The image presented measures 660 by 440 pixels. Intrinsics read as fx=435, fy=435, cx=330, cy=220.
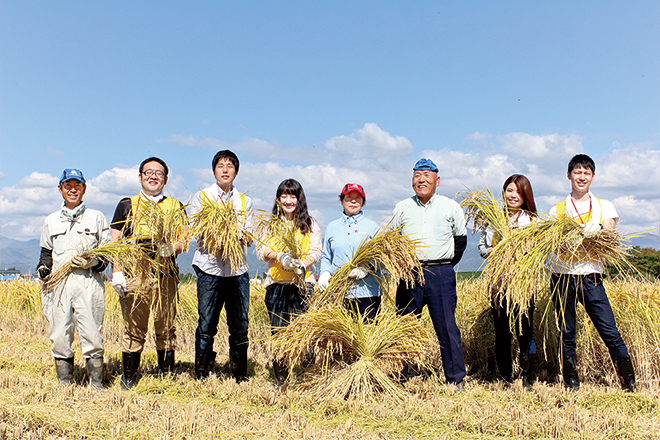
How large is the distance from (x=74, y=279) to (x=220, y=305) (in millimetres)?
1218

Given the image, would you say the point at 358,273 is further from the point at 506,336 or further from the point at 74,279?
the point at 74,279

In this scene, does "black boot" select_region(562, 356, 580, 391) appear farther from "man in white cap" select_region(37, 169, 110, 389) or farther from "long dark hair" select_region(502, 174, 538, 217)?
"man in white cap" select_region(37, 169, 110, 389)

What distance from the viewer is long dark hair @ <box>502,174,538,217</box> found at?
392cm

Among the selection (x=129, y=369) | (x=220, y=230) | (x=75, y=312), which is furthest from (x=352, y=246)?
(x=75, y=312)

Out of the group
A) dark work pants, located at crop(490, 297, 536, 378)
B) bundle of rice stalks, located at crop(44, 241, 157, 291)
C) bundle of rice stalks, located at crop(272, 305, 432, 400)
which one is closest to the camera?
bundle of rice stalks, located at crop(272, 305, 432, 400)

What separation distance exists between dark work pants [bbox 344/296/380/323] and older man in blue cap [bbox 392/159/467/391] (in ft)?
0.76

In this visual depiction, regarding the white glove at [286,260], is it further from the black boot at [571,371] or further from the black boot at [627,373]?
the black boot at [627,373]

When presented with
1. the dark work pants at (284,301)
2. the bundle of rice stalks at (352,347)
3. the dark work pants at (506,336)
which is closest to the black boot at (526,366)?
the dark work pants at (506,336)

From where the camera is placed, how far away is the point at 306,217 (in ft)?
12.8

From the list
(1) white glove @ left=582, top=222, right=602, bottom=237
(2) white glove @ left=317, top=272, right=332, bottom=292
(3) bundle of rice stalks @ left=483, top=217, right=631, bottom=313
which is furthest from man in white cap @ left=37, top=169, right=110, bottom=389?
(1) white glove @ left=582, top=222, right=602, bottom=237

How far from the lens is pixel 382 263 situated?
3.70m

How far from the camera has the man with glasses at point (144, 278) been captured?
3.76 metres

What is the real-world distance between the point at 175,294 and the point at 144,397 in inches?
36.2

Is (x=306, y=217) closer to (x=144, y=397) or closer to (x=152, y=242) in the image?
(x=152, y=242)
